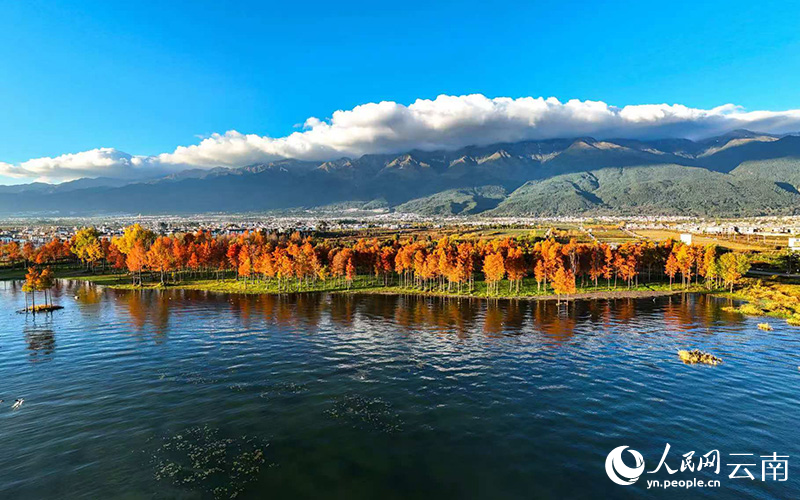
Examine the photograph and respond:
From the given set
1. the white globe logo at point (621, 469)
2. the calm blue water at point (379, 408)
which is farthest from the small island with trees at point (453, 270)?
the white globe logo at point (621, 469)

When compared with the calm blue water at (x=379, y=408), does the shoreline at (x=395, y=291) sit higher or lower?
higher

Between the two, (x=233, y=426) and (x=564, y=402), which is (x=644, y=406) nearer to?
(x=564, y=402)

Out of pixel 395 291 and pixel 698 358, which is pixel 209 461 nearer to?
pixel 698 358

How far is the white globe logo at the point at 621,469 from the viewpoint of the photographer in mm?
29769

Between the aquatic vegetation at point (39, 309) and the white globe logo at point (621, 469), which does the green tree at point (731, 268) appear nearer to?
the white globe logo at point (621, 469)

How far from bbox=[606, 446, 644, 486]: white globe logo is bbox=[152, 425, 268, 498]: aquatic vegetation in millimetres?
28321

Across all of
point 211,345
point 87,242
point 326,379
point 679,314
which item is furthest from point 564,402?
point 87,242

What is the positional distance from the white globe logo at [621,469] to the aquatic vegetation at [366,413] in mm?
18211

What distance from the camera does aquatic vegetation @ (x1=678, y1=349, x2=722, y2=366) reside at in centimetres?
5553

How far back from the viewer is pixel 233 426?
37.1 metres

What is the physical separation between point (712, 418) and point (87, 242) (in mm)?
225549

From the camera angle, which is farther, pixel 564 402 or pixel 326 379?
pixel 326 379

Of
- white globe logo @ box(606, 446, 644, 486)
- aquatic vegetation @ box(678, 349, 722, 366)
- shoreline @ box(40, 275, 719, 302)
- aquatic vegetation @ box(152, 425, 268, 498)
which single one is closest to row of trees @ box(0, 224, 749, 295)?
shoreline @ box(40, 275, 719, 302)

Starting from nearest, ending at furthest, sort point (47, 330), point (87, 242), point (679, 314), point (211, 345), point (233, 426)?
point (233, 426), point (211, 345), point (47, 330), point (679, 314), point (87, 242)
